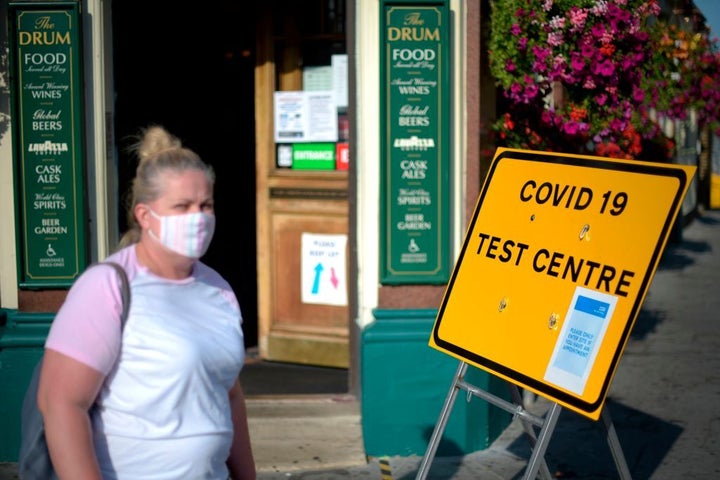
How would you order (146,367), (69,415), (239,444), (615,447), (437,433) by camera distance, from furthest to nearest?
(437,433) → (615,447) → (239,444) → (146,367) → (69,415)

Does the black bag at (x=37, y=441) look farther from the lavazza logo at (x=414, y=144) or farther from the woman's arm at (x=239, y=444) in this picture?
the lavazza logo at (x=414, y=144)

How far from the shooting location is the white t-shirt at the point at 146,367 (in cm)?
259

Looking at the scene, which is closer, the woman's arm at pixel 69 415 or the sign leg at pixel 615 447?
the woman's arm at pixel 69 415

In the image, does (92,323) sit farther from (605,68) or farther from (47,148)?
(605,68)

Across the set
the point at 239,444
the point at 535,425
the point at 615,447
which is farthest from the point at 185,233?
the point at 615,447

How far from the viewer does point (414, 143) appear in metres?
5.96

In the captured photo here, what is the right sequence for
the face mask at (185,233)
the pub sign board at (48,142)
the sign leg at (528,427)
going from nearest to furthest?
the face mask at (185,233), the sign leg at (528,427), the pub sign board at (48,142)

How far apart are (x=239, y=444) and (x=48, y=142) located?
3293mm

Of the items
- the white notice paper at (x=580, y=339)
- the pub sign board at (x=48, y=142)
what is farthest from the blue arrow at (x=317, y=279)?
the white notice paper at (x=580, y=339)

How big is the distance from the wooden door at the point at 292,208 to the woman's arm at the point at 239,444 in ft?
13.8

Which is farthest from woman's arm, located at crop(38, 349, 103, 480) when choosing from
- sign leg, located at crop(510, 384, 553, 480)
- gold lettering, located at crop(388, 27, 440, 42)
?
gold lettering, located at crop(388, 27, 440, 42)

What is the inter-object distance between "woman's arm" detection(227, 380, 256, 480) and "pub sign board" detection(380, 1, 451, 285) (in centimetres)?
→ 299

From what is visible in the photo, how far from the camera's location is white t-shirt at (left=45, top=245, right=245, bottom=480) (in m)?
2.59

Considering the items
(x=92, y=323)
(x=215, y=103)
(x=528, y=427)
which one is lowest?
(x=528, y=427)
